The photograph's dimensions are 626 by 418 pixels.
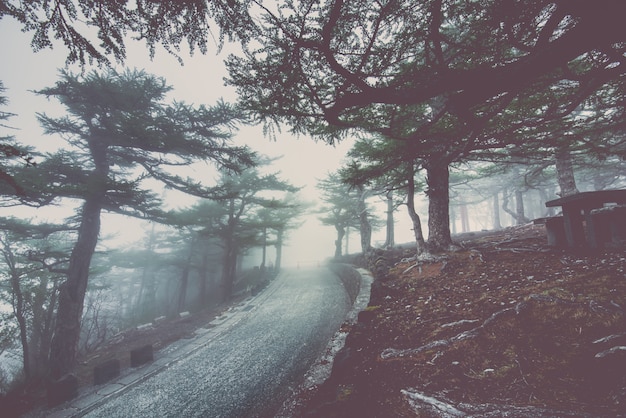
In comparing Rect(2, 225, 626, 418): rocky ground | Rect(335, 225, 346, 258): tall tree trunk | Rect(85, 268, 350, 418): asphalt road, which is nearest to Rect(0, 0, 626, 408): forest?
Rect(2, 225, 626, 418): rocky ground

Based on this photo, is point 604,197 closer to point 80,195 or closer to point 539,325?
point 539,325

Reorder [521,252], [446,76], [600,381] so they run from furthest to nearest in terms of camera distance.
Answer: [521,252] → [446,76] → [600,381]

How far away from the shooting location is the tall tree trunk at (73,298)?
8961 millimetres

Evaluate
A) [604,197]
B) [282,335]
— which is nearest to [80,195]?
[282,335]

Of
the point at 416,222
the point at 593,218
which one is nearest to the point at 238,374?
the point at 416,222

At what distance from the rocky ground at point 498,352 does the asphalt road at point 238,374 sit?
6.37 feet

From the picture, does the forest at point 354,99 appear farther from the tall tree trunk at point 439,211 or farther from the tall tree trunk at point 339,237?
the tall tree trunk at point 339,237

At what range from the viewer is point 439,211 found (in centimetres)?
928

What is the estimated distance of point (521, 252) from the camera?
7.15 m

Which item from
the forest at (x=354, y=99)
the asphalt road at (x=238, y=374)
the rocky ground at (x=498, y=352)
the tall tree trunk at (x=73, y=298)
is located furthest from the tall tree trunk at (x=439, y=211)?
the tall tree trunk at (x=73, y=298)

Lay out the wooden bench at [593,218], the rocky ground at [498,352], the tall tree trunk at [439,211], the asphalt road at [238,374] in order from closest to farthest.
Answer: the rocky ground at [498,352]
the asphalt road at [238,374]
the wooden bench at [593,218]
the tall tree trunk at [439,211]

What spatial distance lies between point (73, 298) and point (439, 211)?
14.7 meters

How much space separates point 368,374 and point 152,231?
1511 inches

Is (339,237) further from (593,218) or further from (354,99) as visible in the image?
(354,99)
